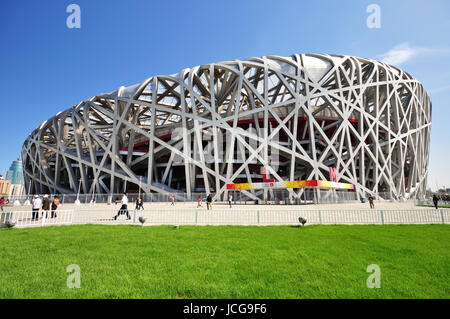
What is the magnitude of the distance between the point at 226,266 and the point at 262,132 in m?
29.4

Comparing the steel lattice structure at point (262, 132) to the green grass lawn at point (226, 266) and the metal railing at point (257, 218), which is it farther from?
the green grass lawn at point (226, 266)

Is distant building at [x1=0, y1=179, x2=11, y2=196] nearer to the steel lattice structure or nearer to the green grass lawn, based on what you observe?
the steel lattice structure

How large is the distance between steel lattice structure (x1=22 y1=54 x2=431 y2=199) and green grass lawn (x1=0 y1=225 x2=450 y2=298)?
23045 millimetres

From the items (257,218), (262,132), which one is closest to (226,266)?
(257,218)

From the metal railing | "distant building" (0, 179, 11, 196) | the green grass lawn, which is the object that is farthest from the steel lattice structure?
"distant building" (0, 179, 11, 196)

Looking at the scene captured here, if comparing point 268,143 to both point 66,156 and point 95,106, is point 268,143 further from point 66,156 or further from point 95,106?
point 66,156

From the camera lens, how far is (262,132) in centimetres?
3262

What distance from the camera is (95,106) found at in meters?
37.0

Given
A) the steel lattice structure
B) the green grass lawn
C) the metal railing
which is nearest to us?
the green grass lawn

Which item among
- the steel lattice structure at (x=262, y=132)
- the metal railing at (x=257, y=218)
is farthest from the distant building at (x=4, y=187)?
the metal railing at (x=257, y=218)

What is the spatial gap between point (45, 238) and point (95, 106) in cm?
3577

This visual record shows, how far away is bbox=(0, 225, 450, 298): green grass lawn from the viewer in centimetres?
342

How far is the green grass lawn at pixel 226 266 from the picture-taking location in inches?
135

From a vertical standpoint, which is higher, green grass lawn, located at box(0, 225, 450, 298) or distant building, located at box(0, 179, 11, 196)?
distant building, located at box(0, 179, 11, 196)
